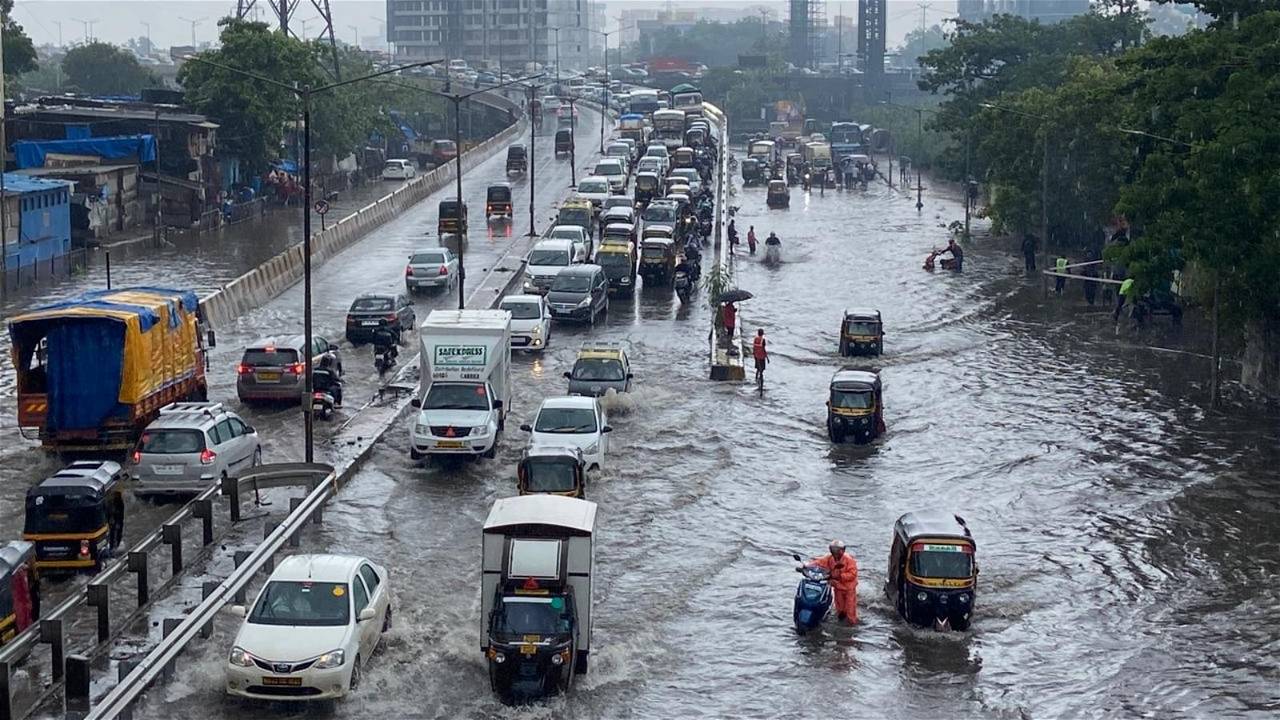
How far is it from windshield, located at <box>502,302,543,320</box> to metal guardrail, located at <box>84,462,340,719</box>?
16594mm

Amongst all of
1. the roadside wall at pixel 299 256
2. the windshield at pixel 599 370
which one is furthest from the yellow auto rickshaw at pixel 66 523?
the roadside wall at pixel 299 256

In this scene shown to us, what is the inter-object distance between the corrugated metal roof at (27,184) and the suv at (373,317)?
17.9 m

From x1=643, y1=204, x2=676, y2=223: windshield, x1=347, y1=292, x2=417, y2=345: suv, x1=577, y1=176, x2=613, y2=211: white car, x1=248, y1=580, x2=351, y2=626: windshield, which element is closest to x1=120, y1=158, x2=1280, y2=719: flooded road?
x1=248, y1=580, x2=351, y2=626: windshield

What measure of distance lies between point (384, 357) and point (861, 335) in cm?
1603

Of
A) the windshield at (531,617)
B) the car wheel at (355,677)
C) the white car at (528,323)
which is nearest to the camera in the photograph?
the car wheel at (355,677)

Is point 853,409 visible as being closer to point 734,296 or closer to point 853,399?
point 853,399

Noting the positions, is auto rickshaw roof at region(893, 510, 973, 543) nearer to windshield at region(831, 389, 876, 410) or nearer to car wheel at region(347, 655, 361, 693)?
car wheel at region(347, 655, 361, 693)

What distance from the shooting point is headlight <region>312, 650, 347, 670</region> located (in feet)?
75.9

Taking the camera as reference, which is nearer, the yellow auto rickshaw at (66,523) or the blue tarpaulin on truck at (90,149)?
the yellow auto rickshaw at (66,523)

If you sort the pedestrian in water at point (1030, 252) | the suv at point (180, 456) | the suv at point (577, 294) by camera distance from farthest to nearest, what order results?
1. the pedestrian in water at point (1030, 252)
2. the suv at point (577, 294)
3. the suv at point (180, 456)

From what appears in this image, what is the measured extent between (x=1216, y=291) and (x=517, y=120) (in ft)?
316

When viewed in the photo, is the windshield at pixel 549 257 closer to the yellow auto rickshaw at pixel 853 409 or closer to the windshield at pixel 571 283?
the windshield at pixel 571 283

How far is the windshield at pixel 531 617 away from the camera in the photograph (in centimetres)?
2419

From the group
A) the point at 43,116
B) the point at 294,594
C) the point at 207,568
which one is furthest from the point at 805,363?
the point at 43,116
